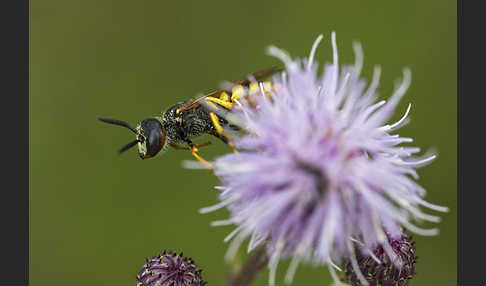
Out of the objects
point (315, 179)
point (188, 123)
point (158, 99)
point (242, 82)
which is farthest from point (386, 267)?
point (158, 99)

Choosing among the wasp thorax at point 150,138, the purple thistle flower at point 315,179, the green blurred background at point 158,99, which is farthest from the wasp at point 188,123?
the green blurred background at point 158,99

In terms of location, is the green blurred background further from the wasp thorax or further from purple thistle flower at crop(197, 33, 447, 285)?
purple thistle flower at crop(197, 33, 447, 285)

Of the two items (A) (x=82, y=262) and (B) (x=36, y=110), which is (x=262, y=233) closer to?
(A) (x=82, y=262)

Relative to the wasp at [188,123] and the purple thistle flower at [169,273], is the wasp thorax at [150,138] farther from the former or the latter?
the purple thistle flower at [169,273]

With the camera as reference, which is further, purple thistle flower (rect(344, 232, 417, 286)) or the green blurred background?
the green blurred background

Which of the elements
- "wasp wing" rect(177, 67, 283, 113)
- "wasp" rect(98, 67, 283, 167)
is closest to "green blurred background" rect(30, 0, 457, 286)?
"wasp" rect(98, 67, 283, 167)

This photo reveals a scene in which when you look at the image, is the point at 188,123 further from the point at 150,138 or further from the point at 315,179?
the point at 315,179
